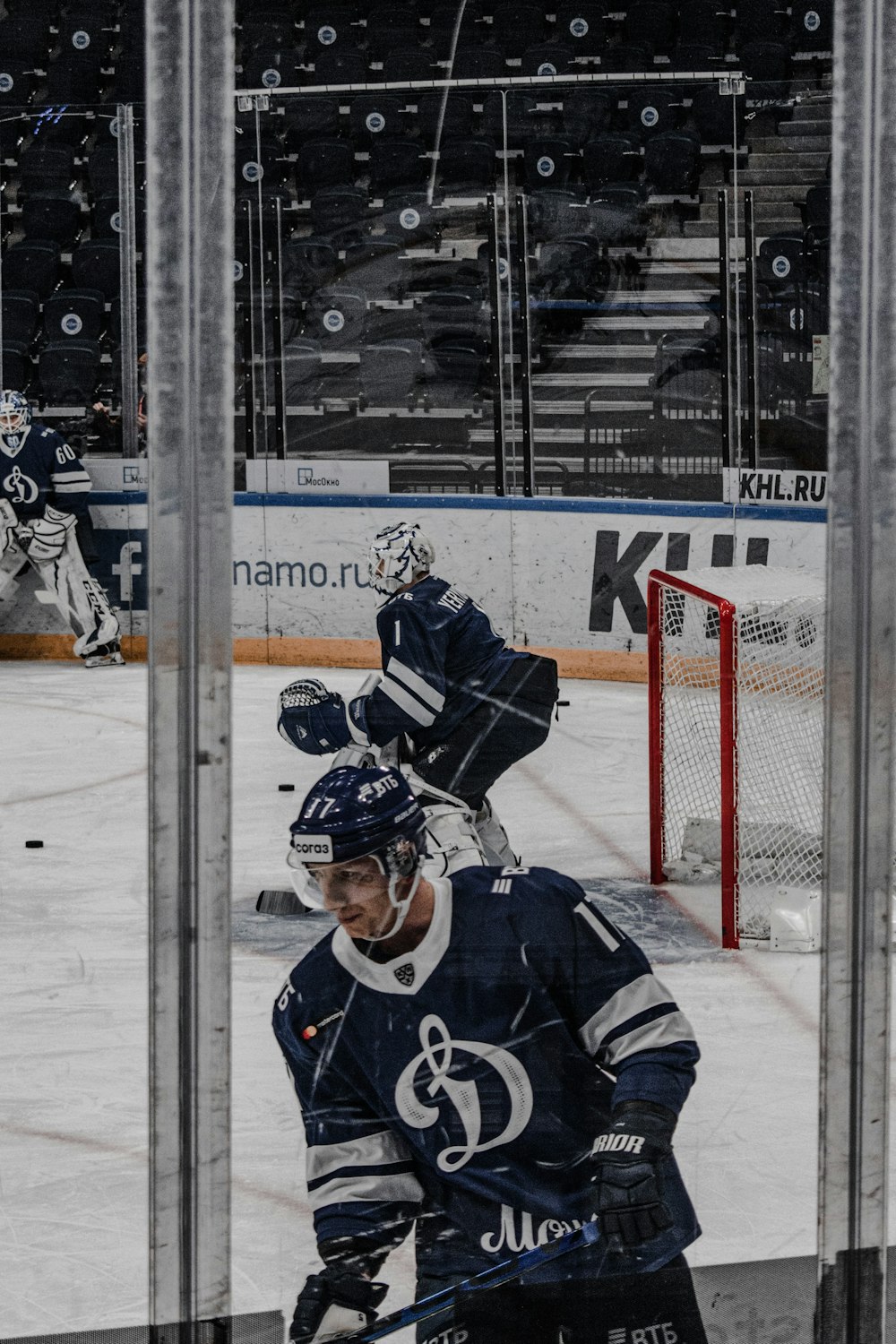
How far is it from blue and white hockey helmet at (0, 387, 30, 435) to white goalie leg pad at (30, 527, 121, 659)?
1.01ft

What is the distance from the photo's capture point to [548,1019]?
54.3 inches

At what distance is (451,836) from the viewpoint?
2.10 metres

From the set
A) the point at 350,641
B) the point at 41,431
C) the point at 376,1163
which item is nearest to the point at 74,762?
the point at 41,431

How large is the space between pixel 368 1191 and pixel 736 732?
73.3 inches

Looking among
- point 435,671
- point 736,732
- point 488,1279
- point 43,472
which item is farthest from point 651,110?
point 43,472

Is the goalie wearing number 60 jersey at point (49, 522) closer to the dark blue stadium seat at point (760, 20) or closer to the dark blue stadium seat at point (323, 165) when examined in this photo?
the dark blue stadium seat at point (323, 165)

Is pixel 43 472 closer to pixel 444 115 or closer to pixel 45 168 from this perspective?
pixel 45 168

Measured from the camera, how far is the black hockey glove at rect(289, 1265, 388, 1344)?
1354 millimetres

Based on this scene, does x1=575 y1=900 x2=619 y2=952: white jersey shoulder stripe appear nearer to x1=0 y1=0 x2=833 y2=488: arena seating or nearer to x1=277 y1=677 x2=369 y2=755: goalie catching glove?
x1=0 y1=0 x2=833 y2=488: arena seating

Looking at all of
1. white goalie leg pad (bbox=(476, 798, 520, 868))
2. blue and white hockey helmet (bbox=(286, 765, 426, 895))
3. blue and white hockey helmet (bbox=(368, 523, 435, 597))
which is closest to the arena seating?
blue and white hockey helmet (bbox=(368, 523, 435, 597))

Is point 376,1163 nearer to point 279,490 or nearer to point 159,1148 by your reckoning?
point 159,1148

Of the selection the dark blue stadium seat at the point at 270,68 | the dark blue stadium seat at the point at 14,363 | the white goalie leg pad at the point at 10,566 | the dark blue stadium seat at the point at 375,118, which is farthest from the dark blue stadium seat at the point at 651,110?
the white goalie leg pad at the point at 10,566

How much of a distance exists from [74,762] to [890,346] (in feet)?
10.9

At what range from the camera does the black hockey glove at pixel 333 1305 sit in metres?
1.35
